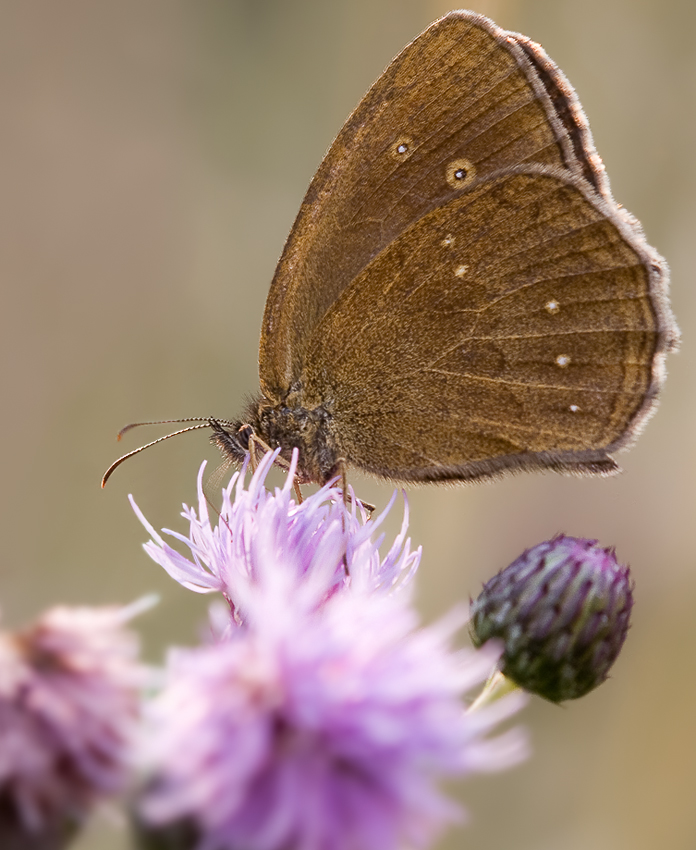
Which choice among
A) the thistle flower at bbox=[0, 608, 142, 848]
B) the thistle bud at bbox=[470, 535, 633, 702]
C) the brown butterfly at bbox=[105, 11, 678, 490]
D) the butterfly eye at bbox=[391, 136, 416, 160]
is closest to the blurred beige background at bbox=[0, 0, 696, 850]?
the brown butterfly at bbox=[105, 11, 678, 490]

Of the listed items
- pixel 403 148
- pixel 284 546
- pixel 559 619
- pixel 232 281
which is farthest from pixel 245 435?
pixel 232 281

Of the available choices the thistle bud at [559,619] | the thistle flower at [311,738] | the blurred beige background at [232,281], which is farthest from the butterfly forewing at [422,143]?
the blurred beige background at [232,281]

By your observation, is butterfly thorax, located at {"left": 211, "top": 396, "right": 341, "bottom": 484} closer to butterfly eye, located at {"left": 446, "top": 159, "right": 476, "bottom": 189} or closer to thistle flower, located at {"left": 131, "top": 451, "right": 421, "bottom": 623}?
thistle flower, located at {"left": 131, "top": 451, "right": 421, "bottom": 623}

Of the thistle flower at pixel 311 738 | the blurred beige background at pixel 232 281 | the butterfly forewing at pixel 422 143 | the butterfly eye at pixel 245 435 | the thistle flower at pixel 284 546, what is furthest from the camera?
the blurred beige background at pixel 232 281

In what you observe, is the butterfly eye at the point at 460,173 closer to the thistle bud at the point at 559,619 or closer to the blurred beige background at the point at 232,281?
the thistle bud at the point at 559,619

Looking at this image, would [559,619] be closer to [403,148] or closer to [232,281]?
[403,148]

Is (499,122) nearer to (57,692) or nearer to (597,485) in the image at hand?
(57,692)

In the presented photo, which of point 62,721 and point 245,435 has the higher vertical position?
point 245,435

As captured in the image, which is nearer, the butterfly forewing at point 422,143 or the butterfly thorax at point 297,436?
the butterfly forewing at point 422,143
